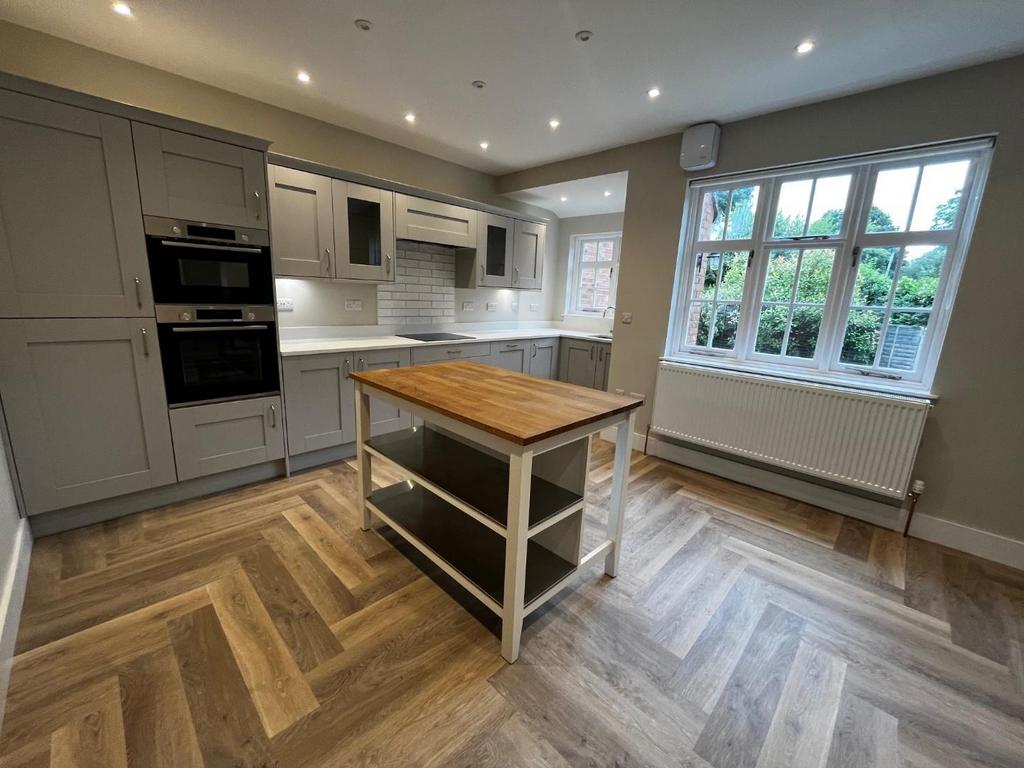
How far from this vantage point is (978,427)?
2.26m

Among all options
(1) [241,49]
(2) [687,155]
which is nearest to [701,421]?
(2) [687,155]

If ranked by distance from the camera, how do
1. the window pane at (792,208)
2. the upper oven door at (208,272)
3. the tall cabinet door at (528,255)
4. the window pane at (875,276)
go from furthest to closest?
the tall cabinet door at (528,255) < the window pane at (792,208) < the window pane at (875,276) < the upper oven door at (208,272)

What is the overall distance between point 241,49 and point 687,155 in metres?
2.95

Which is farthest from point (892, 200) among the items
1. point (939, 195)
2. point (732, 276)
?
point (732, 276)

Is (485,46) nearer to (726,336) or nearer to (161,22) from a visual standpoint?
(161,22)

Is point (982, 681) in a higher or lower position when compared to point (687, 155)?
lower

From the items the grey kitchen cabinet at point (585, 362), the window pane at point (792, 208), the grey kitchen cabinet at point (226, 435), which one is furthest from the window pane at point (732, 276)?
the grey kitchen cabinet at point (226, 435)

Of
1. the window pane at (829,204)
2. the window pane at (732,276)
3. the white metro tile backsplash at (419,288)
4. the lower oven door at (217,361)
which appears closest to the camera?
the lower oven door at (217,361)

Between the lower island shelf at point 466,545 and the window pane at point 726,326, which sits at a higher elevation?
the window pane at point 726,326

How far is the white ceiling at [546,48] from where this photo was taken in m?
1.81

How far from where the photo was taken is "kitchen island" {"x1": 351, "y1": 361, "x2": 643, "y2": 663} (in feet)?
4.68

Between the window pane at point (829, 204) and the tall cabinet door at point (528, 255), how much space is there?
8.65ft

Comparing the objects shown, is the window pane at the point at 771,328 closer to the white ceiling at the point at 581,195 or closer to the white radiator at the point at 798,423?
the white radiator at the point at 798,423

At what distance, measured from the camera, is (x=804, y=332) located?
2.89 m
